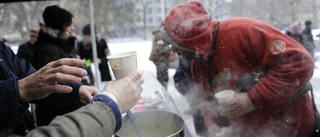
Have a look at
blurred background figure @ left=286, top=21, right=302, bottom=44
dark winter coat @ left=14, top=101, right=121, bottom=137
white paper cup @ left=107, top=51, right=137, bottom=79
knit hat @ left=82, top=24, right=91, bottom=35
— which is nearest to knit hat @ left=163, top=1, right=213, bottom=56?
blurred background figure @ left=286, top=21, right=302, bottom=44

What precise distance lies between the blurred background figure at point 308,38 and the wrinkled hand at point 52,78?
0.94 m

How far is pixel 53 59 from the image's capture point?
132cm

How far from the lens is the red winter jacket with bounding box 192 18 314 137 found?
1.05m

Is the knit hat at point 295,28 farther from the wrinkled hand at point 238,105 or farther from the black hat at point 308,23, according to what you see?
the wrinkled hand at point 238,105

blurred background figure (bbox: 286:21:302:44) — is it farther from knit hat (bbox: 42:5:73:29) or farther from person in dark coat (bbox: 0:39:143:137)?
knit hat (bbox: 42:5:73:29)

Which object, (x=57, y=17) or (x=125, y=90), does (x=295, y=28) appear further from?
(x=57, y=17)

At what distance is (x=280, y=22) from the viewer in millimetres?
1216

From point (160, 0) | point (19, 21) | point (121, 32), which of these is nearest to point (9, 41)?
point (19, 21)

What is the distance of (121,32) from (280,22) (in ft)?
3.36

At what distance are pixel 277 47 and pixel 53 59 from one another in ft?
3.63

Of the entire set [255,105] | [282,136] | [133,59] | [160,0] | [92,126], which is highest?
[160,0]

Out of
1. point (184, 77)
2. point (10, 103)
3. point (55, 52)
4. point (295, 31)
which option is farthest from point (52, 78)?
point (184, 77)

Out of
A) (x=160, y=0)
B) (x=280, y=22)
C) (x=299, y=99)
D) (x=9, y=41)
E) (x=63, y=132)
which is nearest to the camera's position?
(x=63, y=132)

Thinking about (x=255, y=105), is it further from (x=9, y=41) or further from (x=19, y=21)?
(x=9, y=41)
